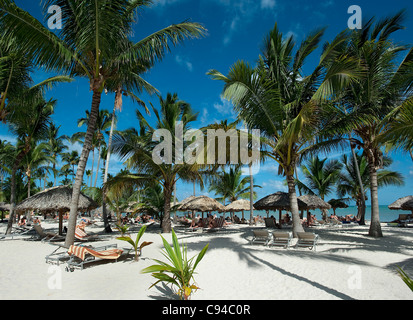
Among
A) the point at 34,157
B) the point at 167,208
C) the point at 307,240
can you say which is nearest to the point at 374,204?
the point at 307,240

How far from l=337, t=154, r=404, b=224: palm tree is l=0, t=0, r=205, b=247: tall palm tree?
20801 millimetres

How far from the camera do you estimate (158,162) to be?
1284cm

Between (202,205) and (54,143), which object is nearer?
(202,205)

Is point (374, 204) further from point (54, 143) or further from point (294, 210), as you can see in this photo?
point (54, 143)

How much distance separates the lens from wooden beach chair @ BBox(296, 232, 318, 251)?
807 cm

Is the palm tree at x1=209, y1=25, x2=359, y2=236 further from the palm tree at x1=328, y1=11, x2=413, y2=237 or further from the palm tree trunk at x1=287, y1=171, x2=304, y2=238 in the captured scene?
the palm tree at x1=328, y1=11, x2=413, y2=237

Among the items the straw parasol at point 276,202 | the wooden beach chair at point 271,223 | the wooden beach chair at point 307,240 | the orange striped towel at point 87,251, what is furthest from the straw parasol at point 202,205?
the orange striped towel at point 87,251

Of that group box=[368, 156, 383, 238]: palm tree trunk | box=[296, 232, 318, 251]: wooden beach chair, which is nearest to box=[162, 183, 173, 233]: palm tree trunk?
box=[296, 232, 318, 251]: wooden beach chair

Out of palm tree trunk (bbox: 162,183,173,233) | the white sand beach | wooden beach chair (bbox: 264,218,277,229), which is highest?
palm tree trunk (bbox: 162,183,173,233)

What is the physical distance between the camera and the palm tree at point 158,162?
12621 mm

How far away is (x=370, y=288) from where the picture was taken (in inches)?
169

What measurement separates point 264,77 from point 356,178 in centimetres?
1977
